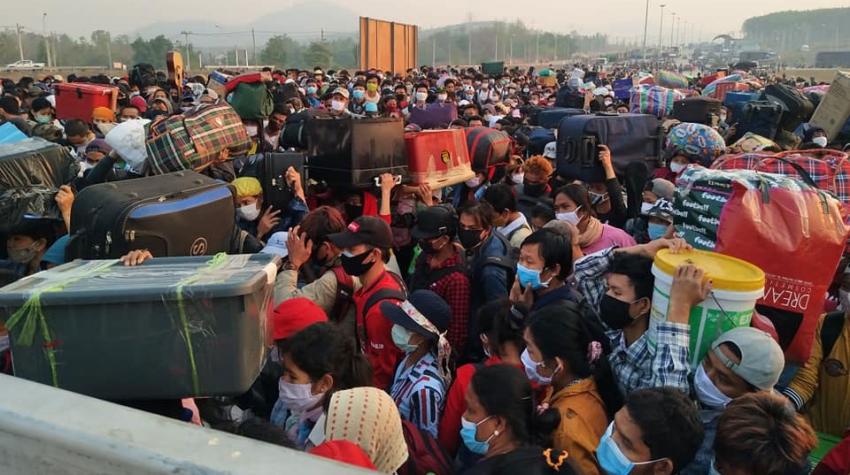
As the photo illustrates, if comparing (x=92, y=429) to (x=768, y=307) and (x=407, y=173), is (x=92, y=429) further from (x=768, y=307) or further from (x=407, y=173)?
(x=407, y=173)

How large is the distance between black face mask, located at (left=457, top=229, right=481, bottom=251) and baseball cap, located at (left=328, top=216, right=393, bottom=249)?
33.1 inches

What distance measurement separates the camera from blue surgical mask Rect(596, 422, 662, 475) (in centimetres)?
211

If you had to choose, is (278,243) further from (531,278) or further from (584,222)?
(584,222)

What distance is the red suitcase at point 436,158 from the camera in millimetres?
4863

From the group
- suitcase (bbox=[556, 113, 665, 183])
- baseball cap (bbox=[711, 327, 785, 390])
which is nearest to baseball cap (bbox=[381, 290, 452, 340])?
baseball cap (bbox=[711, 327, 785, 390])

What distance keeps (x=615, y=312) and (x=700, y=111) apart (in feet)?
25.9

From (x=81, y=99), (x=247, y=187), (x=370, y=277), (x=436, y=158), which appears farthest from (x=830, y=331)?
(x=81, y=99)

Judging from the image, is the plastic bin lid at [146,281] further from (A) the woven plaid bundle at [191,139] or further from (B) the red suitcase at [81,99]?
(B) the red suitcase at [81,99]

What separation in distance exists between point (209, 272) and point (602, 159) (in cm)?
391

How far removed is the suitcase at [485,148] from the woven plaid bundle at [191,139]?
93.5 inches

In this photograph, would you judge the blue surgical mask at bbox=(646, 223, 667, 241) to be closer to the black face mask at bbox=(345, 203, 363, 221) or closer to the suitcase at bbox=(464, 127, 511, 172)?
the suitcase at bbox=(464, 127, 511, 172)

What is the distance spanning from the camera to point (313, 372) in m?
A: 2.69

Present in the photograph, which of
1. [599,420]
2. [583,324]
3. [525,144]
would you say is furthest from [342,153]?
[525,144]

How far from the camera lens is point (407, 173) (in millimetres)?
4859
